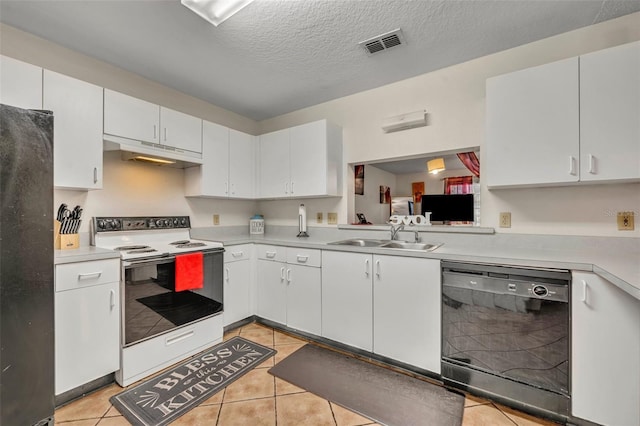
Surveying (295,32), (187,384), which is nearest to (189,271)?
(187,384)

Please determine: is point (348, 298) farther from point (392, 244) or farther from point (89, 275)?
point (89, 275)

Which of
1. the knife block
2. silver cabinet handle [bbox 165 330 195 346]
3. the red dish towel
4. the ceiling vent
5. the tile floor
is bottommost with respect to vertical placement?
the tile floor

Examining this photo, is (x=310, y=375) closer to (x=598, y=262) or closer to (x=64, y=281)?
(x=64, y=281)

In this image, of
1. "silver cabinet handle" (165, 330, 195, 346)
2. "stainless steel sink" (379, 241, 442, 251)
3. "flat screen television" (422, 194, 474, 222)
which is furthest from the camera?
"flat screen television" (422, 194, 474, 222)

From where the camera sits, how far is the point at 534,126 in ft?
5.98

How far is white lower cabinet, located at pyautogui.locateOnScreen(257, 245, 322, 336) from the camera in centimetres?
247

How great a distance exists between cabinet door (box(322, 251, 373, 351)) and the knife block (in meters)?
1.91

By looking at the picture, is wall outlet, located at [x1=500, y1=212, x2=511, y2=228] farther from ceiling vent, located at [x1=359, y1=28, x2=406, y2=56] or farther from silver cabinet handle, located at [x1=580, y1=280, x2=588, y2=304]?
ceiling vent, located at [x1=359, y1=28, x2=406, y2=56]

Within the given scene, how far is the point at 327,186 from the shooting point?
283cm

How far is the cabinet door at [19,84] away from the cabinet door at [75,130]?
4 centimetres

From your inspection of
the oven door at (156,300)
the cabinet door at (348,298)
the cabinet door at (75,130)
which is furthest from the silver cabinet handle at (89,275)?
the cabinet door at (348,298)

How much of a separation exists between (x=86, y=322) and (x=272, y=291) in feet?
4.70

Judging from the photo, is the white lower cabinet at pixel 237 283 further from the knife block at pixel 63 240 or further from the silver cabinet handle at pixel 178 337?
the knife block at pixel 63 240

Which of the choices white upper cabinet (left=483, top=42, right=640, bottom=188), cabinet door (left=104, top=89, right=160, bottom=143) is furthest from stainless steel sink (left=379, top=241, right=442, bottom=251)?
cabinet door (left=104, top=89, right=160, bottom=143)
